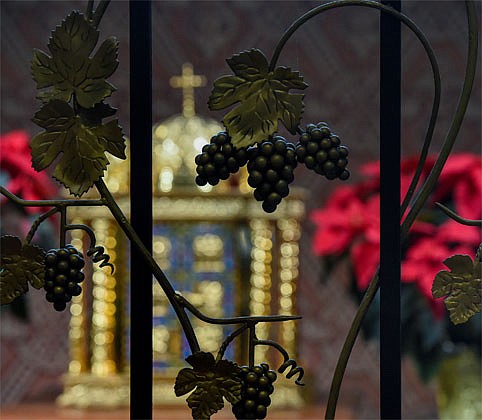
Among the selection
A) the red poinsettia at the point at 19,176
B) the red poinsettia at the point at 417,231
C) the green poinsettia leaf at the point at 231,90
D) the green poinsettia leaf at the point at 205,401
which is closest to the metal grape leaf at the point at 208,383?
the green poinsettia leaf at the point at 205,401

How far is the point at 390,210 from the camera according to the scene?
0.35 m

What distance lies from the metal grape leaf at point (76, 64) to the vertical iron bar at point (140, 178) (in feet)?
0.06

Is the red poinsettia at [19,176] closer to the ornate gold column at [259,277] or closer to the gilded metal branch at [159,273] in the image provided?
the ornate gold column at [259,277]

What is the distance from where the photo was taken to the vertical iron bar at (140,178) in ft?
1.15

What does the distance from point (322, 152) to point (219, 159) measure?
0.13ft

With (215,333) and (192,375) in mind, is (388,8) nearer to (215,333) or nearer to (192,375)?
(192,375)

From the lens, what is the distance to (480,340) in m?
0.72

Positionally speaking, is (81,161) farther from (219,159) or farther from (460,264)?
(460,264)

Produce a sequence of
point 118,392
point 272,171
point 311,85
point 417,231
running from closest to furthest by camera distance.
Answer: point 272,171
point 417,231
point 118,392
point 311,85

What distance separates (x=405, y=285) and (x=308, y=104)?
1.70 feet

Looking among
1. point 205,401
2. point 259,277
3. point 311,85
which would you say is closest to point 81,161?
point 205,401

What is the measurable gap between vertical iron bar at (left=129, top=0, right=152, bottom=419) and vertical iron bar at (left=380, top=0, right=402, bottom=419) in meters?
0.10

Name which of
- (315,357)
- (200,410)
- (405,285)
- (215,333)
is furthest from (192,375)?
(315,357)

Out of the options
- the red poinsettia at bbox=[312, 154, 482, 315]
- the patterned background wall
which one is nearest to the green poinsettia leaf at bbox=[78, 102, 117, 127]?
the red poinsettia at bbox=[312, 154, 482, 315]
